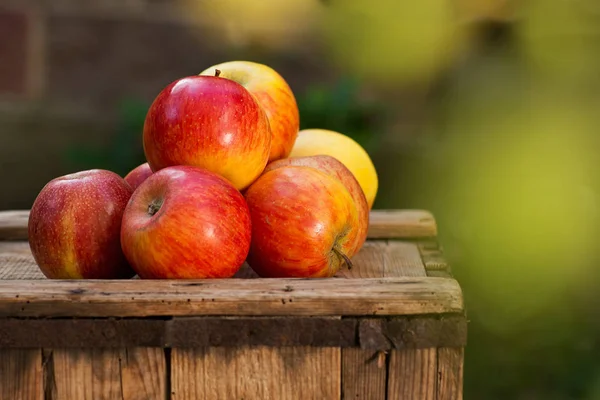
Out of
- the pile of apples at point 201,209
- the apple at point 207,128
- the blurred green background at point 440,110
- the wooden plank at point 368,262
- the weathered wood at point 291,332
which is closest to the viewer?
the weathered wood at point 291,332

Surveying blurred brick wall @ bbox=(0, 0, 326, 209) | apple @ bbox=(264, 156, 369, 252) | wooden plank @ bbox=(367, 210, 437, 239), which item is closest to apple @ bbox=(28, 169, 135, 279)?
apple @ bbox=(264, 156, 369, 252)

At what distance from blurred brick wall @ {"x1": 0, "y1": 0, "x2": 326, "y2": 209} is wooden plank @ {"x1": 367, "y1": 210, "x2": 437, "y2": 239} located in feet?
4.49

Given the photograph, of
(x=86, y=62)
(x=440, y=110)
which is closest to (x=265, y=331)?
(x=440, y=110)

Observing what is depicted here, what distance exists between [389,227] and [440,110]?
1141mm

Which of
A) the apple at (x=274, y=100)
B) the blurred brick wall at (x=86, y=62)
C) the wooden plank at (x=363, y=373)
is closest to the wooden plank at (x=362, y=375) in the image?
the wooden plank at (x=363, y=373)

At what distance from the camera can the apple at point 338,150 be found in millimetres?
1954

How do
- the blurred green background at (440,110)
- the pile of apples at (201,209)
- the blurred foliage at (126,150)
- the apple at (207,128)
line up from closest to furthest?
the pile of apples at (201,209)
the apple at (207,128)
the blurred green background at (440,110)
the blurred foliage at (126,150)

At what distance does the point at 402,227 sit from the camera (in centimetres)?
203

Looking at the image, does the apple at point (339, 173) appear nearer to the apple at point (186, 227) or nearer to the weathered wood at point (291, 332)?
the apple at point (186, 227)

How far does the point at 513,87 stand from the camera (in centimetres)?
285

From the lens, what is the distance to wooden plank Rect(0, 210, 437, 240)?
202 cm

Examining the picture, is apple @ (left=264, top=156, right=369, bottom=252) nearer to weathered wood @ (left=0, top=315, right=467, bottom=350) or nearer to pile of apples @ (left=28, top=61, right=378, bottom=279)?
pile of apples @ (left=28, top=61, right=378, bottom=279)

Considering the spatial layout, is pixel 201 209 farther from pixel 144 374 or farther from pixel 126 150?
pixel 126 150

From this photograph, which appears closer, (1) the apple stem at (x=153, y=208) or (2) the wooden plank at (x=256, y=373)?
(2) the wooden plank at (x=256, y=373)
